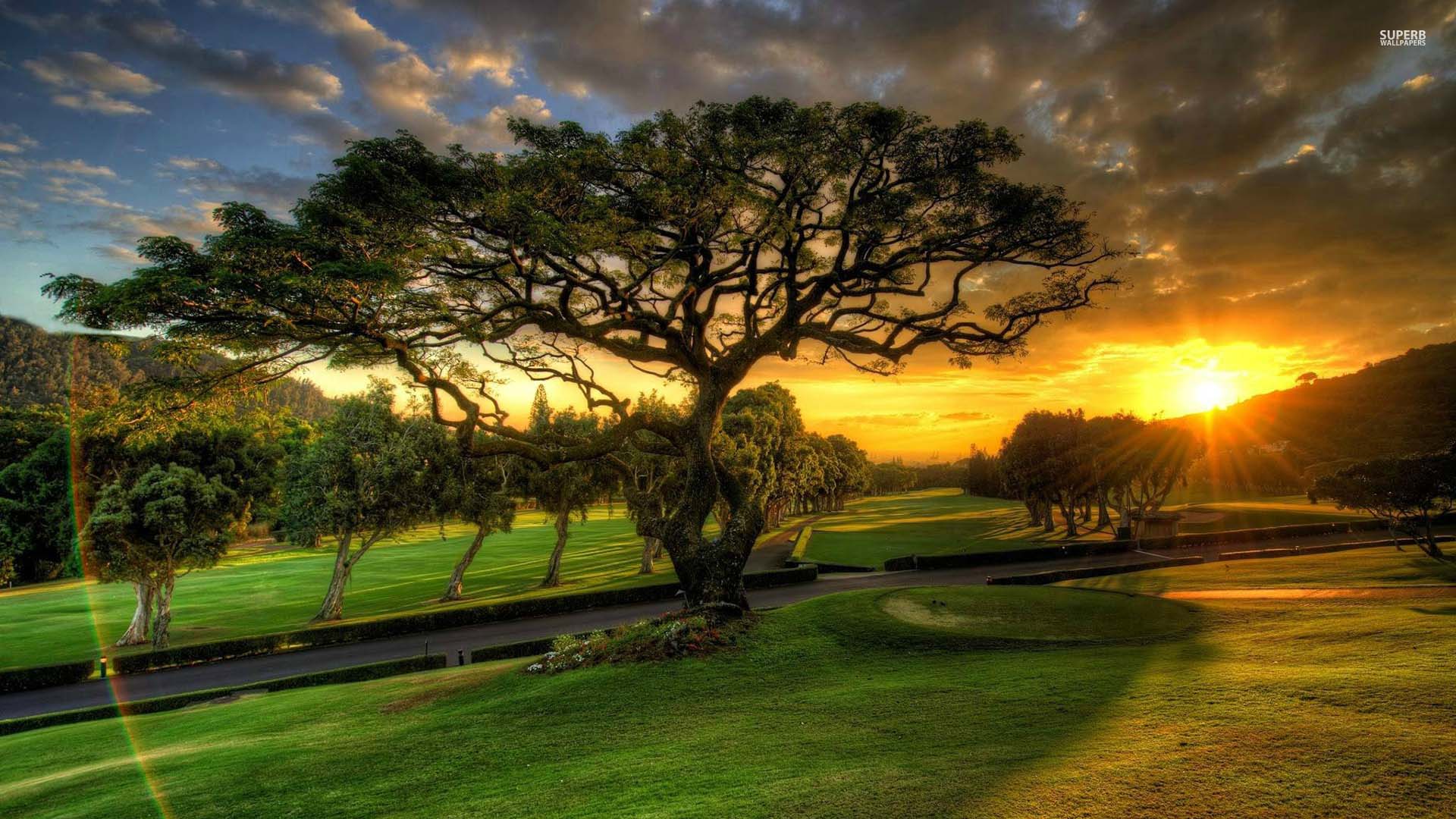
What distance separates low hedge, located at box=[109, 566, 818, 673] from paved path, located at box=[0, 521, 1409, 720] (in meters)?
0.40

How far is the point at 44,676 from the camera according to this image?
21219mm

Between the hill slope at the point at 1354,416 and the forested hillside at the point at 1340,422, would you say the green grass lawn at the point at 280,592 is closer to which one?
the hill slope at the point at 1354,416

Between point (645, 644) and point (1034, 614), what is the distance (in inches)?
405

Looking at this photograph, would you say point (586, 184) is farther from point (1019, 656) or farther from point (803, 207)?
point (1019, 656)

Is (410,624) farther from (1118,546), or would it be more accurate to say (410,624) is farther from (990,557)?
(1118,546)

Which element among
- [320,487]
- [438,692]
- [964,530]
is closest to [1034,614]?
[438,692]

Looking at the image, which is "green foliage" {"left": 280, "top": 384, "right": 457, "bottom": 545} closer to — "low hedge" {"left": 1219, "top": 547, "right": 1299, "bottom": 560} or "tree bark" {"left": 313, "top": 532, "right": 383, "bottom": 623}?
"tree bark" {"left": 313, "top": 532, "right": 383, "bottom": 623}

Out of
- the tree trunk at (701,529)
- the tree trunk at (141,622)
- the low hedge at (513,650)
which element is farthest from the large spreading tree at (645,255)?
the tree trunk at (141,622)

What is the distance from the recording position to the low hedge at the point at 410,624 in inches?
914

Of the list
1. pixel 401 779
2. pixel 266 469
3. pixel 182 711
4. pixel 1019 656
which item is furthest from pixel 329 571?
pixel 1019 656

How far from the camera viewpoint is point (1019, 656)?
11484mm

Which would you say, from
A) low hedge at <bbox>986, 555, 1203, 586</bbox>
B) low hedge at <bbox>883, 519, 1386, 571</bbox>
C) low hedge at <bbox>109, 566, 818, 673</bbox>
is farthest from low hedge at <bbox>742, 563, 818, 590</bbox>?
low hedge at <bbox>986, 555, 1203, 586</bbox>

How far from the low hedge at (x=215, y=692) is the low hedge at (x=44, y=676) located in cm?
560

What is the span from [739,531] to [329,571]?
165 ft
